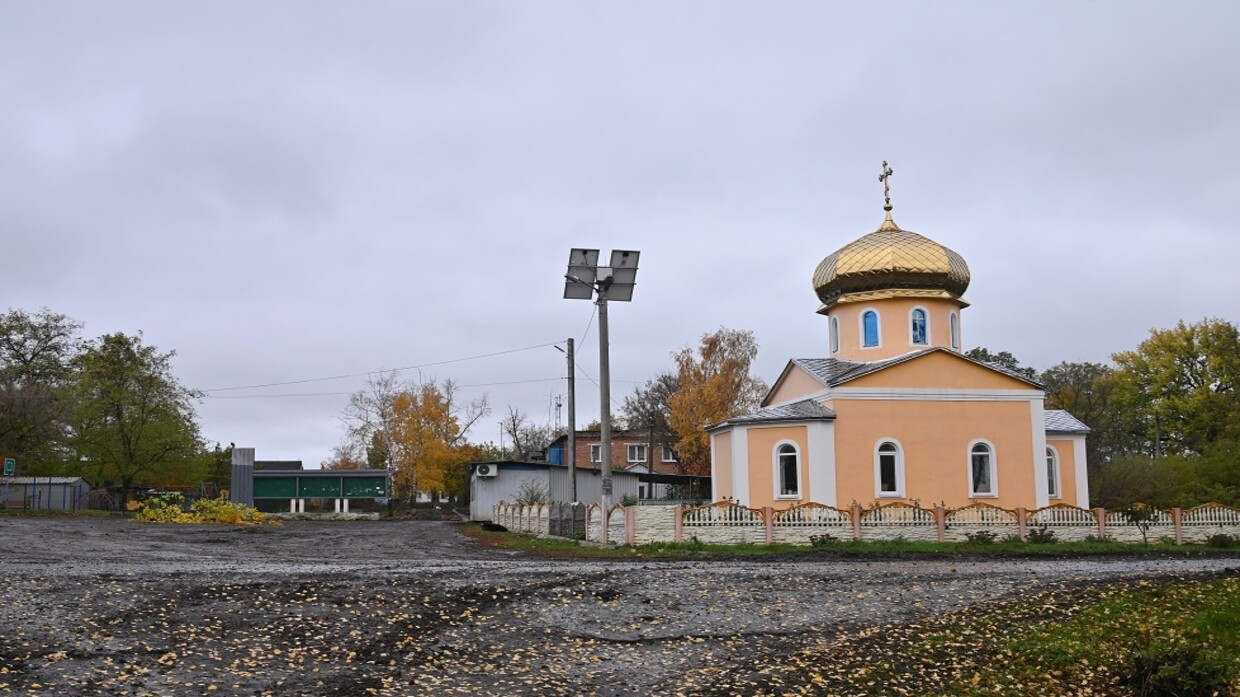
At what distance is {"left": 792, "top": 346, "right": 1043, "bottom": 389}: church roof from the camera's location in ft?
97.1

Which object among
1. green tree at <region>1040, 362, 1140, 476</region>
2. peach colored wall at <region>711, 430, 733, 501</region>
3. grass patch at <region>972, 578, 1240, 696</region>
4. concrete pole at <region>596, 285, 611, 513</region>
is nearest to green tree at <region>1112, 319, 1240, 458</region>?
green tree at <region>1040, 362, 1140, 476</region>

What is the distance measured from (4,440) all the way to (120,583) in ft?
131

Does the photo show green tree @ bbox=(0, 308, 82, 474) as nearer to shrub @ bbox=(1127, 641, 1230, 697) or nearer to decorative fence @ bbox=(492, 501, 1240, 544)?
decorative fence @ bbox=(492, 501, 1240, 544)

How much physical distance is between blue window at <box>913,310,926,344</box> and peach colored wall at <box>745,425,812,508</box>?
5887mm

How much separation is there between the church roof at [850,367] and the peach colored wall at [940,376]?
0.45 ft

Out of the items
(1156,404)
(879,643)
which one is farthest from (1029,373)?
(879,643)

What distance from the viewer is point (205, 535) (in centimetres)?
2970

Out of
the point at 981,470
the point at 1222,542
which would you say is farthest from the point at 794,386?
the point at 1222,542

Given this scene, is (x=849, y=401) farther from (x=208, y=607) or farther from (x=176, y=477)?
(x=176, y=477)

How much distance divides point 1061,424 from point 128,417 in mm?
42141

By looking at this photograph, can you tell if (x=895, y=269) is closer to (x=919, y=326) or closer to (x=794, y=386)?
(x=919, y=326)

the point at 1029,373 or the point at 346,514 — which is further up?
the point at 1029,373

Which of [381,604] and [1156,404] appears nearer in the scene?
[381,604]

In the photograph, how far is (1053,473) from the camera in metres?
31.7
